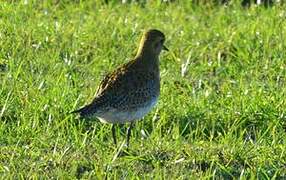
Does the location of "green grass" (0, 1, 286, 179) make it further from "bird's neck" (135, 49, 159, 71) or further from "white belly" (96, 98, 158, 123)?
"bird's neck" (135, 49, 159, 71)

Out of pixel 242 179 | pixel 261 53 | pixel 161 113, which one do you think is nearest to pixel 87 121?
pixel 161 113

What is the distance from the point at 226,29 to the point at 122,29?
0.98m

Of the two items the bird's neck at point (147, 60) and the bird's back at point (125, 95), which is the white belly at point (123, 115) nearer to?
the bird's back at point (125, 95)

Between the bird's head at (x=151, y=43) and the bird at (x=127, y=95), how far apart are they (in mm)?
91

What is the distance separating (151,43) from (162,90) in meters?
0.73

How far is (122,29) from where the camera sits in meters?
10.5

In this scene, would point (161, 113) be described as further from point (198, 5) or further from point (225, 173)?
point (198, 5)

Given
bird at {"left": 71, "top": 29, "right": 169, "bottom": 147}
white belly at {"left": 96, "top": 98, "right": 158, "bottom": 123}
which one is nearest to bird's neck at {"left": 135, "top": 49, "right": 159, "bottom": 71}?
bird at {"left": 71, "top": 29, "right": 169, "bottom": 147}

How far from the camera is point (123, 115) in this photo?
762 cm

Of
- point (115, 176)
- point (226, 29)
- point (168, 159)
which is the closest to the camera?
point (115, 176)

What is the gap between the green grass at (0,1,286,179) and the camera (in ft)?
24.1

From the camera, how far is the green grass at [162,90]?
7344mm

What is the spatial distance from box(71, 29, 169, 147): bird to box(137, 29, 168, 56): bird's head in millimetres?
91

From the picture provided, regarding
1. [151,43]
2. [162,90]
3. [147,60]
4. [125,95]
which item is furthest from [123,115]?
[162,90]
